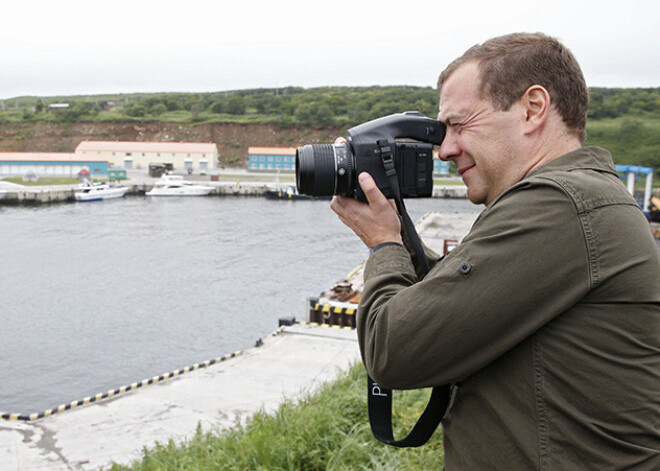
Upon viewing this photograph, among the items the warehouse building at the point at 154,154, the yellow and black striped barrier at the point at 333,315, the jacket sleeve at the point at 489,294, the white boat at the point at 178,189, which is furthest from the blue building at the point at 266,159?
the jacket sleeve at the point at 489,294

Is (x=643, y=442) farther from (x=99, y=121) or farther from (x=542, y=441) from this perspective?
(x=99, y=121)

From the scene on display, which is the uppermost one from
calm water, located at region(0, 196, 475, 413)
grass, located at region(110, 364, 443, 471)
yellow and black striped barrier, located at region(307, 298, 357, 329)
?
grass, located at region(110, 364, 443, 471)

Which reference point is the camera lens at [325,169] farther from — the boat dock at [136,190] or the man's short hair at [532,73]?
the boat dock at [136,190]

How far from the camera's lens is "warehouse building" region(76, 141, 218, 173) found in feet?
168

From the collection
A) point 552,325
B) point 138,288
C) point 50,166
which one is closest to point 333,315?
point 138,288

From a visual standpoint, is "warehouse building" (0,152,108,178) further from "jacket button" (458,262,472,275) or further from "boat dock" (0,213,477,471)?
"jacket button" (458,262,472,275)

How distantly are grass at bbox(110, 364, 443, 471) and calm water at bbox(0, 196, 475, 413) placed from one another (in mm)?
7212

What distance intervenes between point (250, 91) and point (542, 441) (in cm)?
11062

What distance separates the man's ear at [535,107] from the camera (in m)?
1.02

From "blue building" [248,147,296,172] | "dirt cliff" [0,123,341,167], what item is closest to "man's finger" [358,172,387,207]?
"blue building" [248,147,296,172]

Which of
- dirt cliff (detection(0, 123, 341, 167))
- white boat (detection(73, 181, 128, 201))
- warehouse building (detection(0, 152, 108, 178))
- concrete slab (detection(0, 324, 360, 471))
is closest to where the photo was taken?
concrete slab (detection(0, 324, 360, 471))

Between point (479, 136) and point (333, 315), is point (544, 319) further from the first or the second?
point (333, 315)

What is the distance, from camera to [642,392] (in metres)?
0.92

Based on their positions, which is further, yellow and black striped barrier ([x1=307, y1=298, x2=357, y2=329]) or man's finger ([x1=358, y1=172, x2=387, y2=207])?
yellow and black striped barrier ([x1=307, y1=298, x2=357, y2=329])
